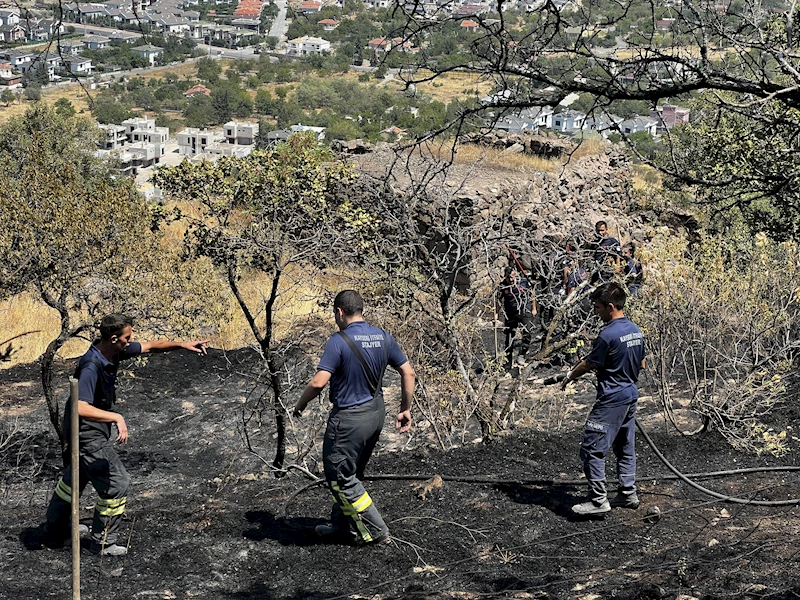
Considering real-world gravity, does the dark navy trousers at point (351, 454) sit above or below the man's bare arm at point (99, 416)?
below

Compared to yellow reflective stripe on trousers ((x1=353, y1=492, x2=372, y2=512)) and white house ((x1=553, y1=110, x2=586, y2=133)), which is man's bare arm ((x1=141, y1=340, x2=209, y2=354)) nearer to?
yellow reflective stripe on trousers ((x1=353, y1=492, x2=372, y2=512))

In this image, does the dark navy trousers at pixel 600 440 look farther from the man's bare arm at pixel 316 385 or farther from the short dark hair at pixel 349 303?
the man's bare arm at pixel 316 385

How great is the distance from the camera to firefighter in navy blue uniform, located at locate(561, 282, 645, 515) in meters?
6.07

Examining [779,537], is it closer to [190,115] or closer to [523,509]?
[523,509]

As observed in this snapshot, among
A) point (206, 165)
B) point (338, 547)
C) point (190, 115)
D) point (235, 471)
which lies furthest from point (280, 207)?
point (190, 115)

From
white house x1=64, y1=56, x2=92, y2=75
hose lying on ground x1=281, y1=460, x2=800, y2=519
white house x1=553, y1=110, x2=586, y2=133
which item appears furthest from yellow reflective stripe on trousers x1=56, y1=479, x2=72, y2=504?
white house x1=553, y1=110, x2=586, y2=133

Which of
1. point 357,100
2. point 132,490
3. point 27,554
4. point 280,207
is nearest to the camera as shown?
point 27,554

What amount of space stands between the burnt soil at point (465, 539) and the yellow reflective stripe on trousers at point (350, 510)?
102mm

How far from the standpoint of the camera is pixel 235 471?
9609 millimetres

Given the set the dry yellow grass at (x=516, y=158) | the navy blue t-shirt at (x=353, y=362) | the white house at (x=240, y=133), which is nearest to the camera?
the navy blue t-shirt at (x=353, y=362)

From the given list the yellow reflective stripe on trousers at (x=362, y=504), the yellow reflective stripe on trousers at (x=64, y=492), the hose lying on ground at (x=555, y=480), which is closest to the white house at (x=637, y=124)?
the hose lying on ground at (x=555, y=480)

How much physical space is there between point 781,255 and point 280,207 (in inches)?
224

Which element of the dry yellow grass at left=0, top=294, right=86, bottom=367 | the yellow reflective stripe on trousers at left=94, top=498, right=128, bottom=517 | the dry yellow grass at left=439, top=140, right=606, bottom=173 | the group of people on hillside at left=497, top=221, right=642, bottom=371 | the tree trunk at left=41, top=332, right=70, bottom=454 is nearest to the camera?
the yellow reflective stripe on trousers at left=94, top=498, right=128, bottom=517

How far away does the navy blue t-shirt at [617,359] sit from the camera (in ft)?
19.8
